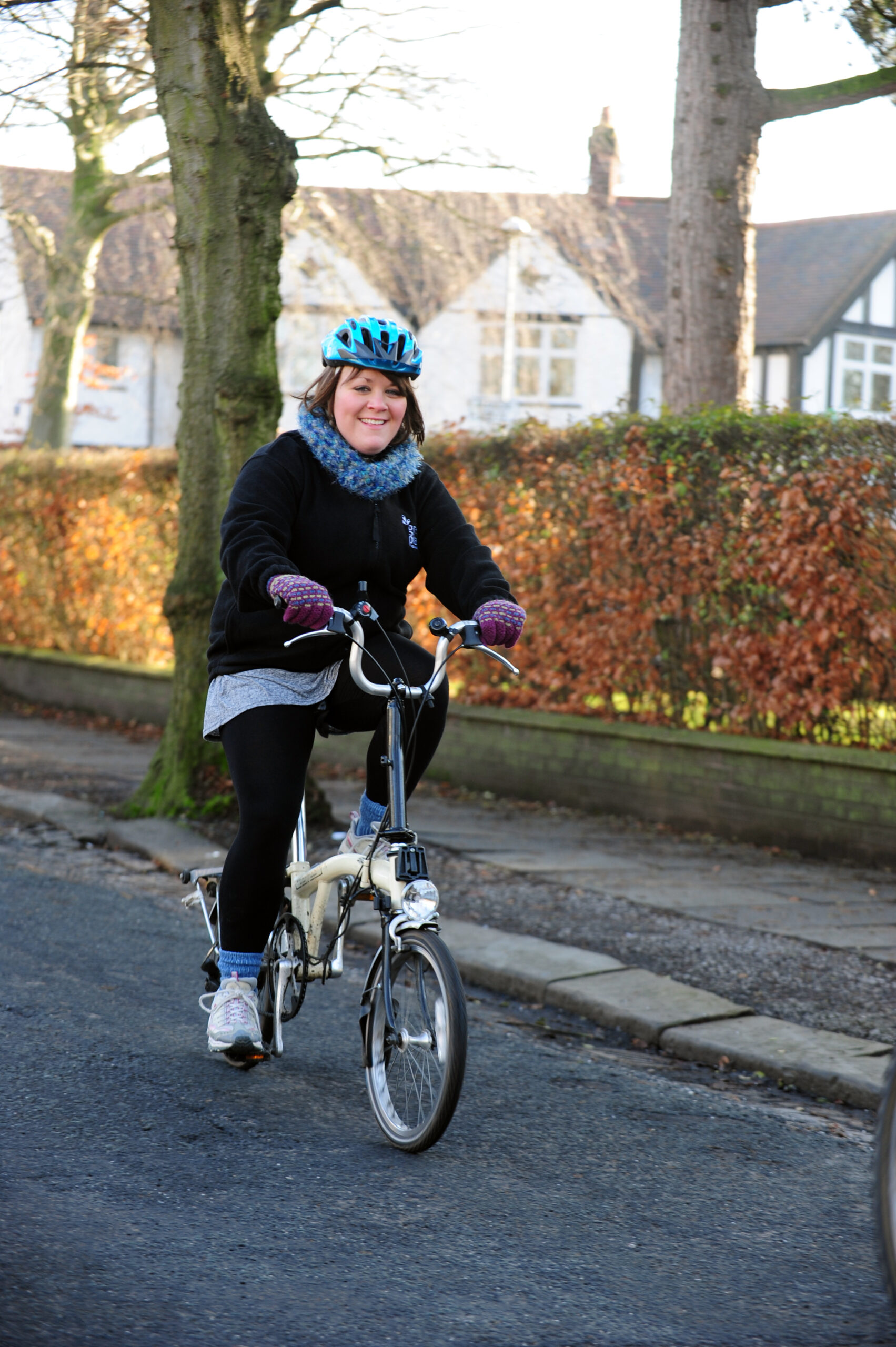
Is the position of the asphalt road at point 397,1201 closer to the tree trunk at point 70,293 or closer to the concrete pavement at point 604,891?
the concrete pavement at point 604,891

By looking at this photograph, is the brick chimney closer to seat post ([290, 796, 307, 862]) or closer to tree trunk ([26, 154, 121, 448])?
tree trunk ([26, 154, 121, 448])

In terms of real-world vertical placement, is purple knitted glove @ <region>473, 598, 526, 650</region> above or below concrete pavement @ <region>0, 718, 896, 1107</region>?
above

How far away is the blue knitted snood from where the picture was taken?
4.06 meters

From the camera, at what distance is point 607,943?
616 cm

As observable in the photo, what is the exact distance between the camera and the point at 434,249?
64.0 feet

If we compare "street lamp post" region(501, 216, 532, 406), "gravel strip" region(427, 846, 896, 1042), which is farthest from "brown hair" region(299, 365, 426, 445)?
"street lamp post" region(501, 216, 532, 406)

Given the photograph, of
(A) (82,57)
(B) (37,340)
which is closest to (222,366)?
(A) (82,57)

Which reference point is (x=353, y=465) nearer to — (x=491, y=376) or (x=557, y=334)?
(x=557, y=334)

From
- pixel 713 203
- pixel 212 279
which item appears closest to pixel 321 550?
pixel 212 279

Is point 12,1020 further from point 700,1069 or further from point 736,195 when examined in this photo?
point 736,195

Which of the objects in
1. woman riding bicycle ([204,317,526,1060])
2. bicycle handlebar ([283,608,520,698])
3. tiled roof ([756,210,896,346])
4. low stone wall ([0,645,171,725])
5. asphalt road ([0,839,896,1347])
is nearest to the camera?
asphalt road ([0,839,896,1347])

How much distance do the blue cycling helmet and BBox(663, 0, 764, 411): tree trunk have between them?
273 inches

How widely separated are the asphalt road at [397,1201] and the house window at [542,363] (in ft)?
119

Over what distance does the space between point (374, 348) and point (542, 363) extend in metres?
37.3
